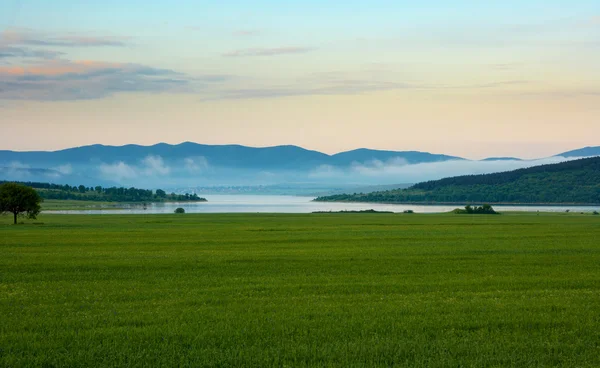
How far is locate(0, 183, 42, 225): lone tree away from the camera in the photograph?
244ft

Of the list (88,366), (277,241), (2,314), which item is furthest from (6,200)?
(88,366)

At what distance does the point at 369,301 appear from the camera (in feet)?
59.8

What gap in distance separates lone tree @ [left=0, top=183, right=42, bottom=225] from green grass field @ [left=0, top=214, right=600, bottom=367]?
47.7 m

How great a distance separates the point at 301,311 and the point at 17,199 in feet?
216

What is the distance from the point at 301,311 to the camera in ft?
54.6

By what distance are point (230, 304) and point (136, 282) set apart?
578cm

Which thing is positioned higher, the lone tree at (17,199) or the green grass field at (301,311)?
Result: the lone tree at (17,199)

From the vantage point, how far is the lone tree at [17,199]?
74.4 m

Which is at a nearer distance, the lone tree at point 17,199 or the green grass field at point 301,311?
the green grass field at point 301,311

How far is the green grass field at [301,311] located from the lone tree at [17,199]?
1879 inches

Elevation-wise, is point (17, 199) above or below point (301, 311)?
above

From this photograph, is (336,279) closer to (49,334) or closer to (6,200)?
(49,334)

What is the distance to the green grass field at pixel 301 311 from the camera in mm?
12781

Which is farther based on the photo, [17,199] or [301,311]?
[17,199]
